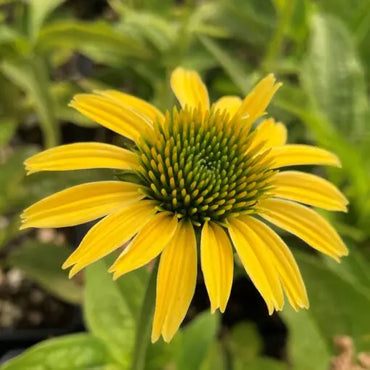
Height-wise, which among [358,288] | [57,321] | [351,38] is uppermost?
[351,38]

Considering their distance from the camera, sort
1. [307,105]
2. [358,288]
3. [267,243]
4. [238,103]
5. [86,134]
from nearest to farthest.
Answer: [267,243]
[238,103]
[358,288]
[307,105]
[86,134]

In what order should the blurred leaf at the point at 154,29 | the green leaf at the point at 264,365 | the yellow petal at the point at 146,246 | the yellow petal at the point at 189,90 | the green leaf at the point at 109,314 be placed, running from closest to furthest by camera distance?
the yellow petal at the point at 146,246
the yellow petal at the point at 189,90
the green leaf at the point at 109,314
the green leaf at the point at 264,365
the blurred leaf at the point at 154,29

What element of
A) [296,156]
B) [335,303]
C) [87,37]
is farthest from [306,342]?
[87,37]

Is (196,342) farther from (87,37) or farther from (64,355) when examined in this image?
(87,37)

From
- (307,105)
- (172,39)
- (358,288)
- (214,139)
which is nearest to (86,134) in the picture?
(172,39)

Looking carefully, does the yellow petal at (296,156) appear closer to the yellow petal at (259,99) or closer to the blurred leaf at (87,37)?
the yellow petal at (259,99)

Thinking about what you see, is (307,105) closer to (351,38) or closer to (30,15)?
(351,38)

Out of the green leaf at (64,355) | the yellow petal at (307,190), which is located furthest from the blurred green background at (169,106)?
the yellow petal at (307,190)

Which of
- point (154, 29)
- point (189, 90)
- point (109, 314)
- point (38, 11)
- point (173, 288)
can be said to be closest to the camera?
point (173, 288)
